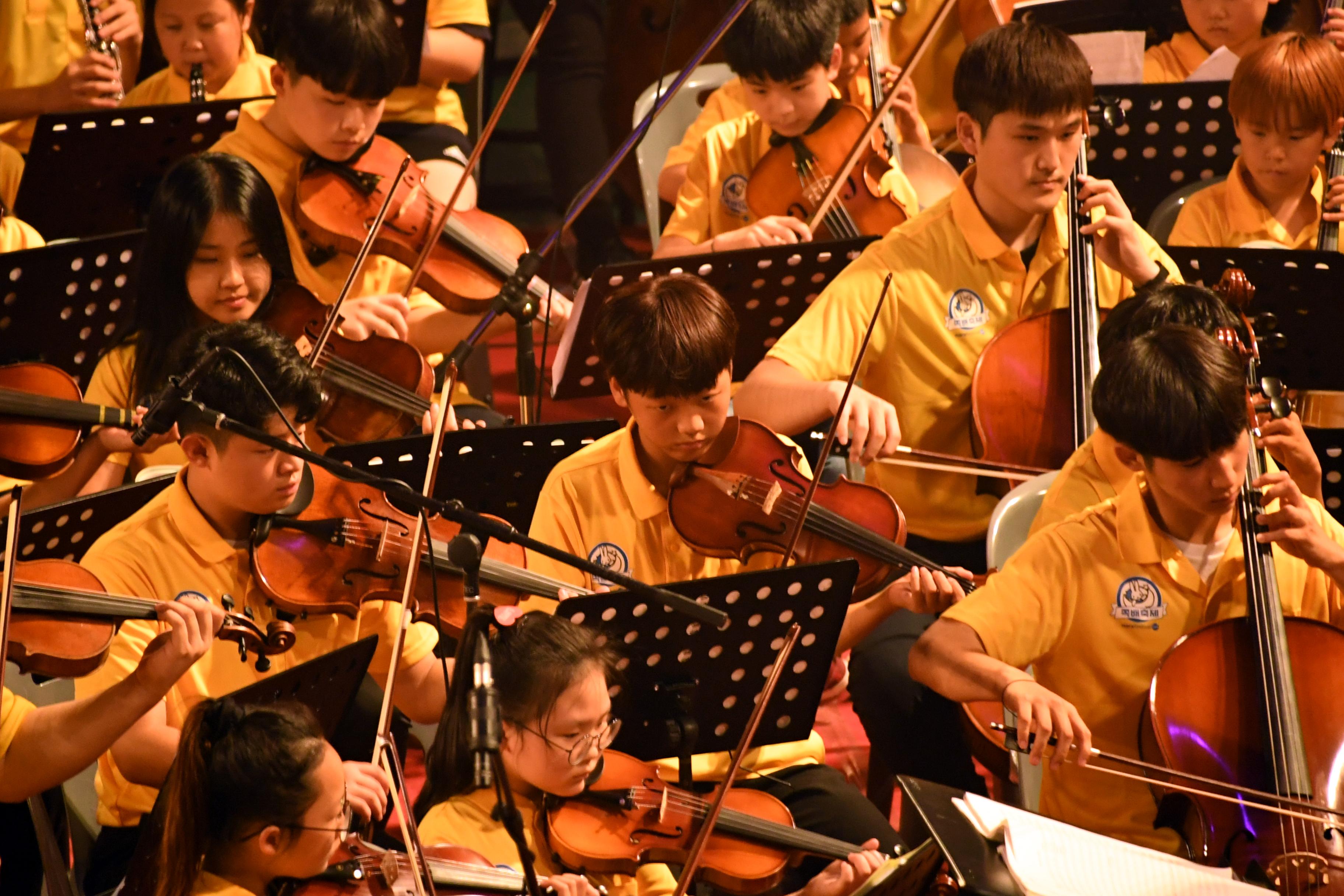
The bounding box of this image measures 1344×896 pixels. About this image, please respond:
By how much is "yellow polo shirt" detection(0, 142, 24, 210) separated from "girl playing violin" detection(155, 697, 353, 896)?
5.99 ft

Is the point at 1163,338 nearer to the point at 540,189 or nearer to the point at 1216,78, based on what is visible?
the point at 1216,78

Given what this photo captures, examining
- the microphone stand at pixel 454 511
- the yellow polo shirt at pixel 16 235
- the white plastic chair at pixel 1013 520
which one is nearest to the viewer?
the microphone stand at pixel 454 511

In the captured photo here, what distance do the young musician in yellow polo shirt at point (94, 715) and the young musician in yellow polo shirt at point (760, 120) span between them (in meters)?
1.50

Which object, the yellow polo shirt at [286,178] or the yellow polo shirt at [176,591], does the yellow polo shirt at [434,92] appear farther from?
the yellow polo shirt at [176,591]

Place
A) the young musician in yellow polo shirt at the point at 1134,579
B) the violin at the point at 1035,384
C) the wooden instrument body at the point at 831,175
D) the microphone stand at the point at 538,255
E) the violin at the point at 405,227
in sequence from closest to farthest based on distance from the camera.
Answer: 1. the young musician in yellow polo shirt at the point at 1134,579
2. the microphone stand at the point at 538,255
3. the violin at the point at 1035,384
4. the violin at the point at 405,227
5. the wooden instrument body at the point at 831,175

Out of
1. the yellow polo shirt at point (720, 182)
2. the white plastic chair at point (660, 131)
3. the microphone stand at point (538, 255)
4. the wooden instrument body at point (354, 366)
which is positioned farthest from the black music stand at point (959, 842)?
the white plastic chair at point (660, 131)

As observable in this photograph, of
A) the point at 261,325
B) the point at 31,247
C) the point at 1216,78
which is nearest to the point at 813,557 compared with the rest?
the point at 261,325

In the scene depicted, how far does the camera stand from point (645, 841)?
6.67ft

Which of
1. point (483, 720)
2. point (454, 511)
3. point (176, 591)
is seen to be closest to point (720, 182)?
point (176, 591)

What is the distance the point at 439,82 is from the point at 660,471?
184 centimetres

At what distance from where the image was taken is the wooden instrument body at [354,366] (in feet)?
9.11

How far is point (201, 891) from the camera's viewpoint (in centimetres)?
183

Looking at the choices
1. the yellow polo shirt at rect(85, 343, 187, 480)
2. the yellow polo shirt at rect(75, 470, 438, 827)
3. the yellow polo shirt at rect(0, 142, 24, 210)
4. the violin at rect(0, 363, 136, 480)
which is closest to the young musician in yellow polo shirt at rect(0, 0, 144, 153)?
the yellow polo shirt at rect(0, 142, 24, 210)

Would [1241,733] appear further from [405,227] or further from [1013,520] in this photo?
[405,227]
